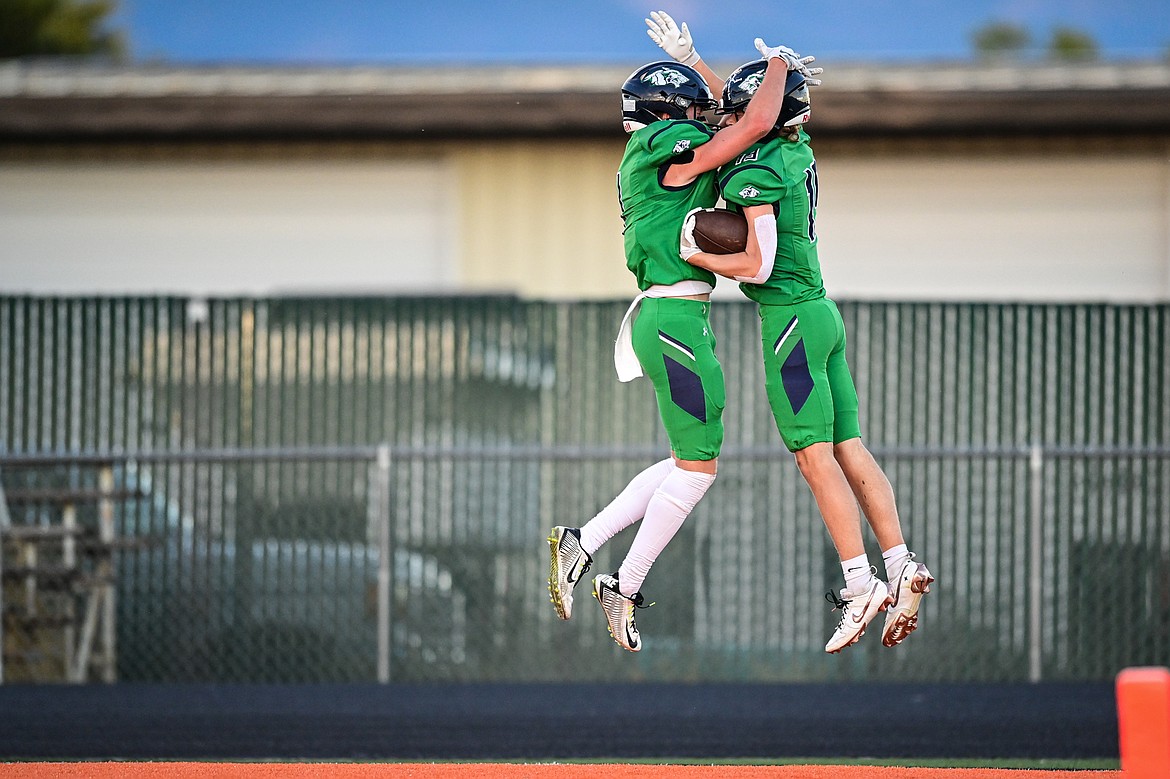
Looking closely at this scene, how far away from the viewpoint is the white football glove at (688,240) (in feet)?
20.8

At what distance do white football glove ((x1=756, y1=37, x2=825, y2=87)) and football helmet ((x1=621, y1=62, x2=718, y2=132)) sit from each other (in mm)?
306

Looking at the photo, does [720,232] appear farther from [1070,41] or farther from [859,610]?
[1070,41]

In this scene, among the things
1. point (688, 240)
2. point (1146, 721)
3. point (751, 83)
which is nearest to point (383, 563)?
point (688, 240)

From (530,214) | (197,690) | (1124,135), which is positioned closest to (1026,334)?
(1124,135)

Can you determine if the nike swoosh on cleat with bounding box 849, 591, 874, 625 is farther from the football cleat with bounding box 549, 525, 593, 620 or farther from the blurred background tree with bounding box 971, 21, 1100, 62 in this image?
the blurred background tree with bounding box 971, 21, 1100, 62

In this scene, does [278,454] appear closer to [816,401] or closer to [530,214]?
[530,214]

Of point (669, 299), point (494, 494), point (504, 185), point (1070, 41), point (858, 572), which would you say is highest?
point (1070, 41)

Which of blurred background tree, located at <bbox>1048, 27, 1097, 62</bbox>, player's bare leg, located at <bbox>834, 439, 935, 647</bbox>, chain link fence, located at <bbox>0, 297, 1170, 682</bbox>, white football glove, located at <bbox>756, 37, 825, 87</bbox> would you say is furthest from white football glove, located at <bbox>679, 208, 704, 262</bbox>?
blurred background tree, located at <bbox>1048, 27, 1097, 62</bbox>

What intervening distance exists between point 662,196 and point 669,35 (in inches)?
28.6

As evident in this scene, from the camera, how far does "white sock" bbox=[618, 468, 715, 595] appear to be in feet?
21.5

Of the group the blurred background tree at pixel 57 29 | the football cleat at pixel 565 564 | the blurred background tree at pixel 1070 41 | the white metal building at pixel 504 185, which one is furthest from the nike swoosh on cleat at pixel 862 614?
the blurred background tree at pixel 1070 41

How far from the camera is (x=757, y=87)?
20.9 feet

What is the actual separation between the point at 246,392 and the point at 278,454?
2.52ft

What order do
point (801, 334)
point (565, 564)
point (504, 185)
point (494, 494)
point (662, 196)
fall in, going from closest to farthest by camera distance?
point (801, 334) < point (662, 196) < point (565, 564) < point (494, 494) < point (504, 185)
